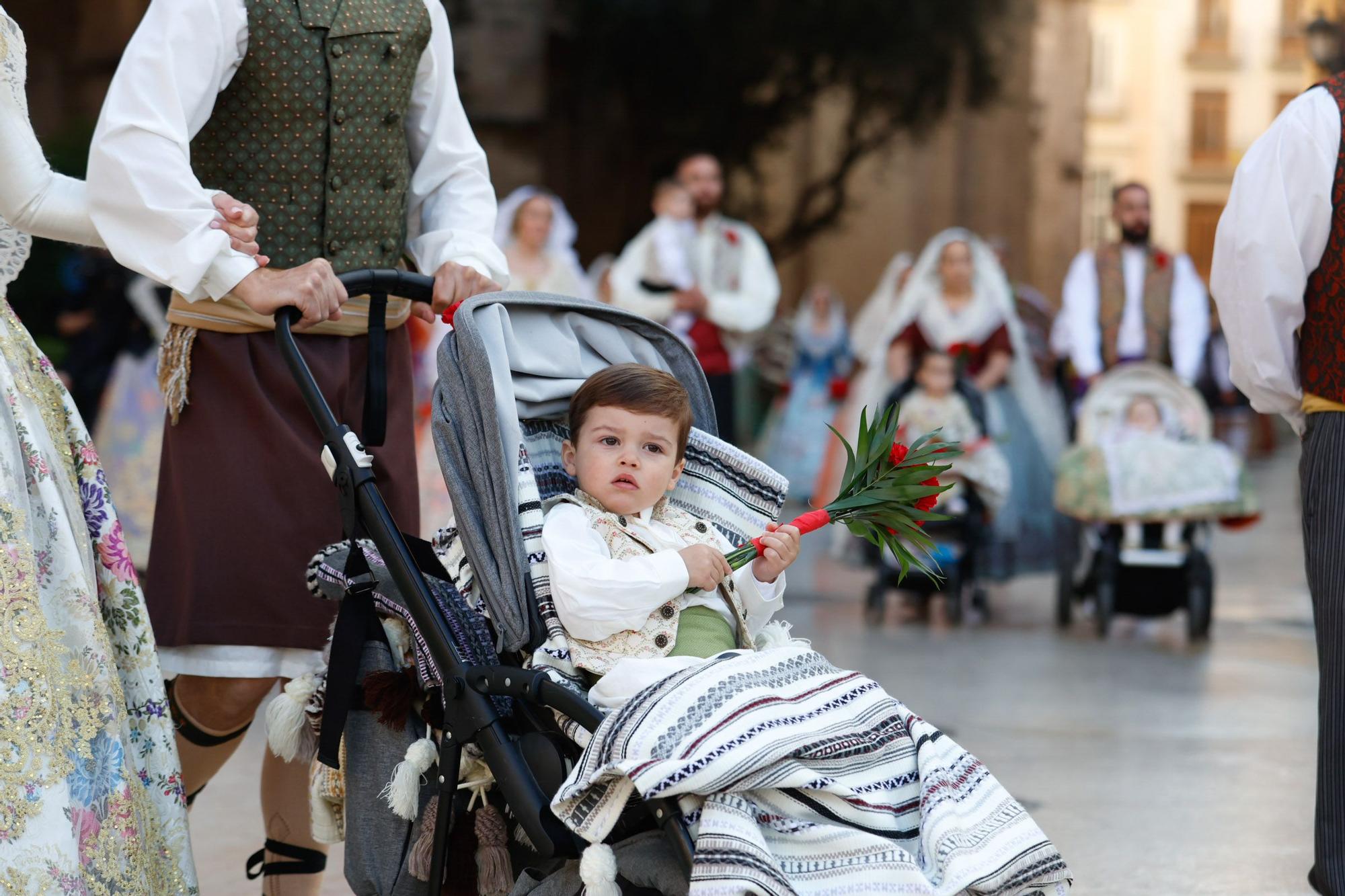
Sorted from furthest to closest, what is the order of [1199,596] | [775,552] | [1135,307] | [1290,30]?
[1290,30]
[1135,307]
[1199,596]
[775,552]

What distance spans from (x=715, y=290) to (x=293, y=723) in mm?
5239

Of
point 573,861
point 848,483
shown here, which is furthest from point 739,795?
point 848,483

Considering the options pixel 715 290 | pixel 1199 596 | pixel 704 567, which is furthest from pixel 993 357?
pixel 704 567

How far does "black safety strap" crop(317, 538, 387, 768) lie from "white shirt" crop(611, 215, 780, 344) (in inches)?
194

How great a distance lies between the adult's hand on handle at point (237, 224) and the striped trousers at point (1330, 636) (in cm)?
199

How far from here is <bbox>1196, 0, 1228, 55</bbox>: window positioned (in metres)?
37.3

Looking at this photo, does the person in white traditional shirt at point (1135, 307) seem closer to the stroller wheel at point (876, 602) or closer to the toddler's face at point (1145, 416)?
the toddler's face at point (1145, 416)

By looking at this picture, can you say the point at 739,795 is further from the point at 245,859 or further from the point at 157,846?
the point at 245,859

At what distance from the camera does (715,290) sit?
7840 mm

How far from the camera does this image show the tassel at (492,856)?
2.47 metres

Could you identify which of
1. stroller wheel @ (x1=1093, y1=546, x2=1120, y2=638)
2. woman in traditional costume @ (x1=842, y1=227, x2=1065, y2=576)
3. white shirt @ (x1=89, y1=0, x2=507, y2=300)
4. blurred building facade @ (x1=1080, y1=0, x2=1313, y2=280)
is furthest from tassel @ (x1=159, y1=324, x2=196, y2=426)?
blurred building facade @ (x1=1080, y1=0, x2=1313, y2=280)

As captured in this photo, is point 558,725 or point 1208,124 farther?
point 1208,124

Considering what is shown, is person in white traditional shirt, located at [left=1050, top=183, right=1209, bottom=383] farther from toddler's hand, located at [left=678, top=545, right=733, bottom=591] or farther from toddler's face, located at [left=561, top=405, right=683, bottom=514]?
toddler's hand, located at [left=678, top=545, right=733, bottom=591]

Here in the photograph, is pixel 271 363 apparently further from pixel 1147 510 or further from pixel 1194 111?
pixel 1194 111
